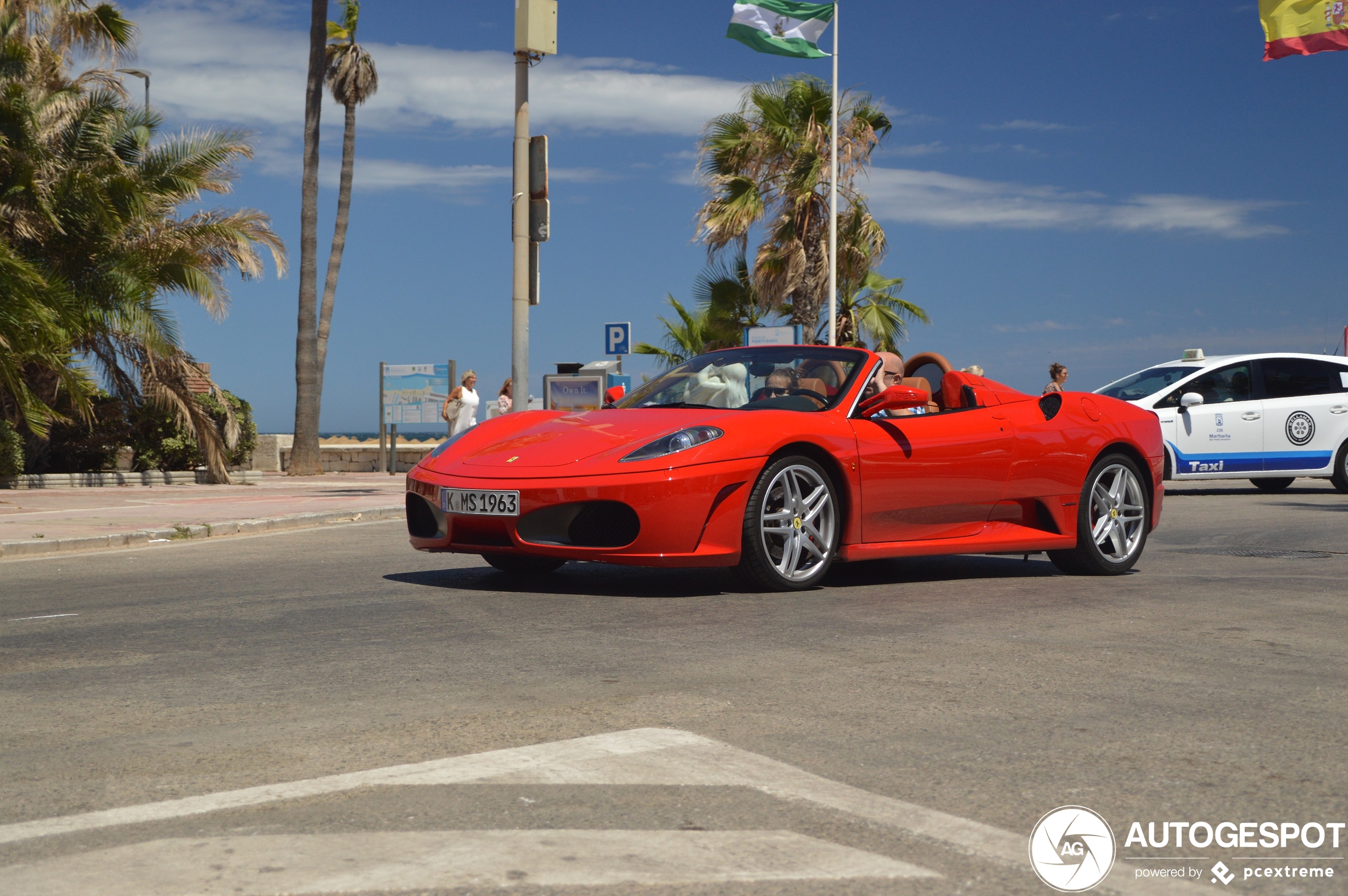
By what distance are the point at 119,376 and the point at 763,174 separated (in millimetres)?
13663

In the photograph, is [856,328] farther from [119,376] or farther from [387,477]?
[119,376]

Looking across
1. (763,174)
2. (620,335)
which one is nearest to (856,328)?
(763,174)

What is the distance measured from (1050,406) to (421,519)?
145 inches

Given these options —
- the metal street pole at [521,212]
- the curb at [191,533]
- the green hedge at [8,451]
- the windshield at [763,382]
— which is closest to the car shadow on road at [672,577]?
the windshield at [763,382]

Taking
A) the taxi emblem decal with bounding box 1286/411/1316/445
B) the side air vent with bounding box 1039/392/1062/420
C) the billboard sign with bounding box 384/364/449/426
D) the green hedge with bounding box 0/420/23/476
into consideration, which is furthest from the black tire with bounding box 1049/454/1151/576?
the billboard sign with bounding box 384/364/449/426

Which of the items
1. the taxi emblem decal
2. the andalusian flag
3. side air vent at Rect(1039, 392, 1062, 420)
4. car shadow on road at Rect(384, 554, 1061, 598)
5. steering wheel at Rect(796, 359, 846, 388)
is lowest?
car shadow on road at Rect(384, 554, 1061, 598)

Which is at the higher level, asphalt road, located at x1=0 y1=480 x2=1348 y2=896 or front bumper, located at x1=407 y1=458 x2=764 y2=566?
front bumper, located at x1=407 y1=458 x2=764 y2=566

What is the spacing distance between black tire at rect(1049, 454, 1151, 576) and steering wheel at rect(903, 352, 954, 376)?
1.07 metres

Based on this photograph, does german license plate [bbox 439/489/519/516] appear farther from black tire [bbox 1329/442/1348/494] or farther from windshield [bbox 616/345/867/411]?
black tire [bbox 1329/442/1348/494]

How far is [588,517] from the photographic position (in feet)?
21.0

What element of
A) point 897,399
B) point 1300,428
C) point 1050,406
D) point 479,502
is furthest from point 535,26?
point 1300,428

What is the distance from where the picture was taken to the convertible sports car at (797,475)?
249 inches

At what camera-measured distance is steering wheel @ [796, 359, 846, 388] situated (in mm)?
7277

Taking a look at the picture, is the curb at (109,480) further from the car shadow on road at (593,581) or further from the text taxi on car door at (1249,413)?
the text taxi on car door at (1249,413)
